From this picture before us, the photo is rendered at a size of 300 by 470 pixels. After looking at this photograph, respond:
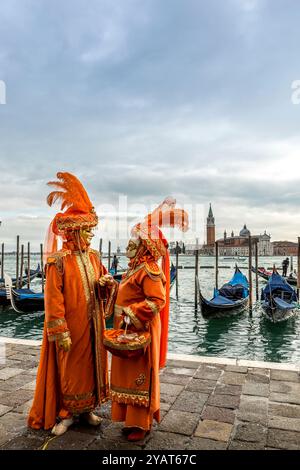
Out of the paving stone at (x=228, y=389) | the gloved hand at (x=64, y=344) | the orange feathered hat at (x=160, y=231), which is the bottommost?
the paving stone at (x=228, y=389)

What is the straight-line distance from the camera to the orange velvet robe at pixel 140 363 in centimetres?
244

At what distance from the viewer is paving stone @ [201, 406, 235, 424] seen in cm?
280

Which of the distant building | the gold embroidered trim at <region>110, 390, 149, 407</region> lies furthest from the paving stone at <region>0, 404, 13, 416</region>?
the distant building

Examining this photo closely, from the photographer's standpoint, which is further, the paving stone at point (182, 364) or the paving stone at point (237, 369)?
the paving stone at point (182, 364)

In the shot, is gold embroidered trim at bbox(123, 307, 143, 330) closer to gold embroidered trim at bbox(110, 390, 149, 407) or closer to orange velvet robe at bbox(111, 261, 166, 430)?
orange velvet robe at bbox(111, 261, 166, 430)

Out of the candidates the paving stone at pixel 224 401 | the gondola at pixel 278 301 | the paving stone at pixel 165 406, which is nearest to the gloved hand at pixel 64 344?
the paving stone at pixel 165 406

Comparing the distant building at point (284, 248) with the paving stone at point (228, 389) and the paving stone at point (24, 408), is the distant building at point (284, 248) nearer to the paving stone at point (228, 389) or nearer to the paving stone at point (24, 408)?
the paving stone at point (228, 389)

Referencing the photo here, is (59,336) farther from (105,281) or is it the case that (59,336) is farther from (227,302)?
(227,302)

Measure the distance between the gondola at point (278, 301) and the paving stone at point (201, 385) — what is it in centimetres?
827

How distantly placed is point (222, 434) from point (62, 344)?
1.25 meters

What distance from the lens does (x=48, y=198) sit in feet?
9.26

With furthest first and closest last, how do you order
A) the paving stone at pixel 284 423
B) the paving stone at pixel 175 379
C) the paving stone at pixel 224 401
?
the paving stone at pixel 175 379
the paving stone at pixel 224 401
the paving stone at pixel 284 423

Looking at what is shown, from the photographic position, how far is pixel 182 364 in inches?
161
